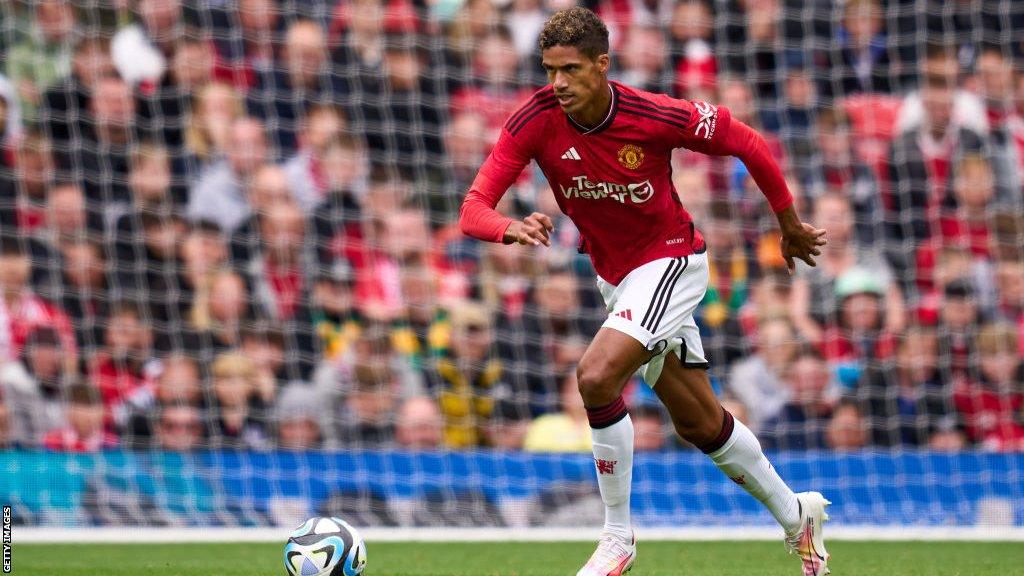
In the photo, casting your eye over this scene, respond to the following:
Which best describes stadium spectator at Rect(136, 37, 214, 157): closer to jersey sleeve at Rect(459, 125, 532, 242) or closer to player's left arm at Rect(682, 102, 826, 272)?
jersey sleeve at Rect(459, 125, 532, 242)

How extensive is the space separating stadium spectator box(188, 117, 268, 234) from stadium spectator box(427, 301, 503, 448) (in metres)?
1.64

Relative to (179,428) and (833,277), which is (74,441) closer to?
(179,428)

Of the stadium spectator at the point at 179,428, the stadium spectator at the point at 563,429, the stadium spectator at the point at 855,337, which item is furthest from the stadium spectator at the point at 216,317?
the stadium spectator at the point at 855,337

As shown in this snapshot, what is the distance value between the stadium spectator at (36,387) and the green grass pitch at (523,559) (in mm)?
1145

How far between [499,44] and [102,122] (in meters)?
2.76

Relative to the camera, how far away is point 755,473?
505cm

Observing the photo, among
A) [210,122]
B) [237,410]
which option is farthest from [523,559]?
[210,122]

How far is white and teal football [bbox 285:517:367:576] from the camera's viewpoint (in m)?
4.80

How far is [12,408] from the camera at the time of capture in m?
8.27

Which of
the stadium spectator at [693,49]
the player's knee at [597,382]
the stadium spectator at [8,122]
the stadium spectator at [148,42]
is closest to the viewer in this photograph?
the player's knee at [597,382]

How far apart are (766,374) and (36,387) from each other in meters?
4.45

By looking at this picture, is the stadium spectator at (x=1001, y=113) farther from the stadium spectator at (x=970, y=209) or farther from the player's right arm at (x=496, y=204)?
the player's right arm at (x=496, y=204)

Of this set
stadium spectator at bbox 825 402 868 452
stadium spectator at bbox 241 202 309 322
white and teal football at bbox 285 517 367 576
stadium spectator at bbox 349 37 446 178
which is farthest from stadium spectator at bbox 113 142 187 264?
white and teal football at bbox 285 517 367 576

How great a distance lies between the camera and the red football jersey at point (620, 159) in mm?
4844
